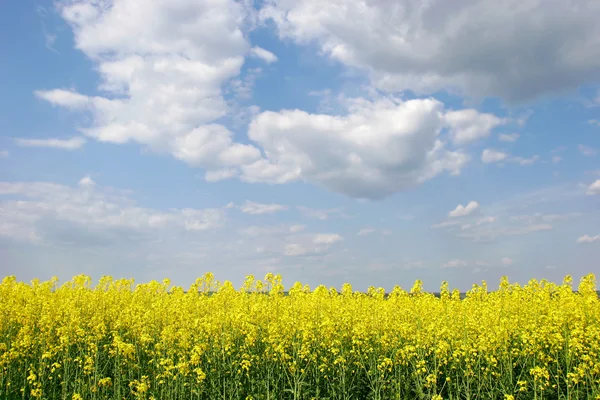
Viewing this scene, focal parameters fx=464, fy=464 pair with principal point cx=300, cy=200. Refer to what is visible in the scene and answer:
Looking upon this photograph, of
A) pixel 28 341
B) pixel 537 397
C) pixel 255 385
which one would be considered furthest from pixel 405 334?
pixel 28 341

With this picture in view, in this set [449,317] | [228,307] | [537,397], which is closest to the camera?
[537,397]

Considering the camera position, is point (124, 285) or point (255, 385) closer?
point (255, 385)

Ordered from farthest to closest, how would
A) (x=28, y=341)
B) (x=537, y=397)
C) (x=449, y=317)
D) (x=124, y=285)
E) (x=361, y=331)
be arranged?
1. (x=124, y=285)
2. (x=449, y=317)
3. (x=28, y=341)
4. (x=361, y=331)
5. (x=537, y=397)

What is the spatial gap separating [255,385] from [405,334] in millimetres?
3280

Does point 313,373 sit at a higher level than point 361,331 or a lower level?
lower

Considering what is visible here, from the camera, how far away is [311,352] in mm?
9781

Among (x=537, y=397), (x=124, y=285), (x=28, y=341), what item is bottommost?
(x=537, y=397)

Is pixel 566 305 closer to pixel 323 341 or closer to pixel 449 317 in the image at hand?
pixel 449 317

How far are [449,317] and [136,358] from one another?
786 centimetres

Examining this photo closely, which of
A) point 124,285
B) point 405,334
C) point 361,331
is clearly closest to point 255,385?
point 361,331

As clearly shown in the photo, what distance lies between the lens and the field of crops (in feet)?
29.8

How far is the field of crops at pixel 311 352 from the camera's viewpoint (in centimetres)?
909

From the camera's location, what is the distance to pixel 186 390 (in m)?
9.83

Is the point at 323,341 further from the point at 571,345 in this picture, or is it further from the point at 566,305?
the point at 566,305
